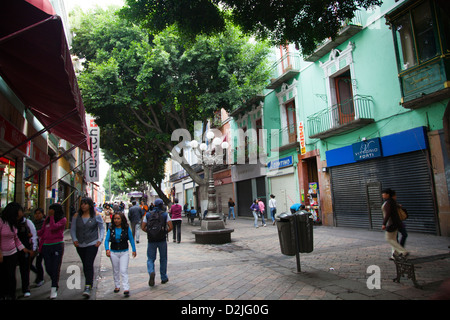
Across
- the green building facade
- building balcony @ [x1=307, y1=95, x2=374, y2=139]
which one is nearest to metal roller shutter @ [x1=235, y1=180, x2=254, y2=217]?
the green building facade

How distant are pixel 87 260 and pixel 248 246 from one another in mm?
5744

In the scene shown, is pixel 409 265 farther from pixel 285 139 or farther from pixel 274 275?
pixel 285 139

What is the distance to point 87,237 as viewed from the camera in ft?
17.1

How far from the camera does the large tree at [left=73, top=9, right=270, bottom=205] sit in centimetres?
1484

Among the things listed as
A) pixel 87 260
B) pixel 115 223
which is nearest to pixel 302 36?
pixel 115 223

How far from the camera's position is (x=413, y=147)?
408 inches

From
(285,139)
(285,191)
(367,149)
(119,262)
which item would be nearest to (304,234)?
(119,262)

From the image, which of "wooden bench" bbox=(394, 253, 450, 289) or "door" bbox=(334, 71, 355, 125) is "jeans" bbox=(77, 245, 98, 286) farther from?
"door" bbox=(334, 71, 355, 125)

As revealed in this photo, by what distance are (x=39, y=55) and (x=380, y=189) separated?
11.9 meters

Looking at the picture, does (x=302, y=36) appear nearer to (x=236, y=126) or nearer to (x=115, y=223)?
(x=115, y=223)

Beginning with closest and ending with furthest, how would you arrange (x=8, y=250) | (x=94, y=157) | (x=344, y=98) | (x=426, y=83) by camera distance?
1. (x=8, y=250)
2. (x=426, y=83)
3. (x=344, y=98)
4. (x=94, y=157)

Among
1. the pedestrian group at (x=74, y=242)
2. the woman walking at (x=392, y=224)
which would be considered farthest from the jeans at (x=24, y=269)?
the woman walking at (x=392, y=224)
